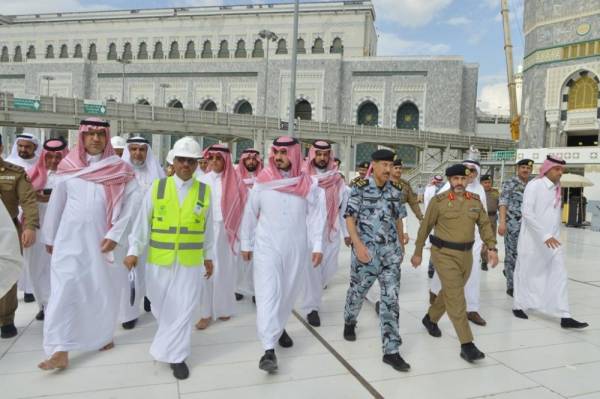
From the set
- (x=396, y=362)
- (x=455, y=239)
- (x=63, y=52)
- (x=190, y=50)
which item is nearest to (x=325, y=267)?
(x=455, y=239)

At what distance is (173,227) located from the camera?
3457 millimetres

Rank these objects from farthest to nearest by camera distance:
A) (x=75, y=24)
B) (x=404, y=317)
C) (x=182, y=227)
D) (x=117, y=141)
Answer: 1. (x=75, y=24)
2. (x=117, y=141)
3. (x=404, y=317)
4. (x=182, y=227)

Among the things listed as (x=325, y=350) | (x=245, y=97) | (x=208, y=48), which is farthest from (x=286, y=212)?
(x=208, y=48)

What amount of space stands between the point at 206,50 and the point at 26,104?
87.6 feet

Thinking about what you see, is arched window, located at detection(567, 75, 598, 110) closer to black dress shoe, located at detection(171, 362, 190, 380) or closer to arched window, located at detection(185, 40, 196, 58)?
black dress shoe, located at detection(171, 362, 190, 380)

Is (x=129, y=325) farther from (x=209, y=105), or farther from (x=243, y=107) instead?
(x=209, y=105)

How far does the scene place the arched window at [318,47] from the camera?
42.8 m

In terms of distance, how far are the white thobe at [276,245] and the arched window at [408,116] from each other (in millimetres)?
36148

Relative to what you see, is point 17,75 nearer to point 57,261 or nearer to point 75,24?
point 75,24

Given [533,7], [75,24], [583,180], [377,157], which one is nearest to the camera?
[377,157]

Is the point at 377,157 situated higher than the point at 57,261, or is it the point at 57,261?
the point at 377,157

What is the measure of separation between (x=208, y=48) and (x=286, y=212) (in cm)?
4442

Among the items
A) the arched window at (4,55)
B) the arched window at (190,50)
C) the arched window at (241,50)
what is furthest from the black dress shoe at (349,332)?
the arched window at (4,55)

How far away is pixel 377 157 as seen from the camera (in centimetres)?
378
